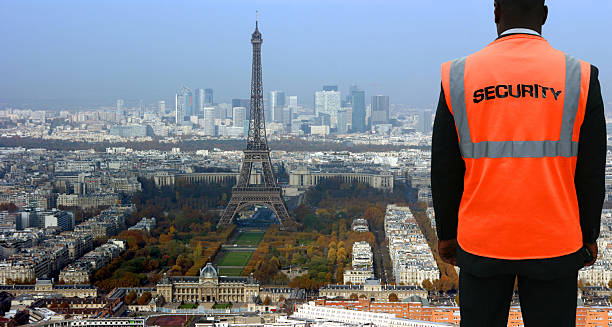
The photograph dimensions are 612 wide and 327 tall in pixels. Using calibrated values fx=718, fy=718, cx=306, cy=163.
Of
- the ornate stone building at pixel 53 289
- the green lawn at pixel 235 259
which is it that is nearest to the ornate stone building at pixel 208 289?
the ornate stone building at pixel 53 289

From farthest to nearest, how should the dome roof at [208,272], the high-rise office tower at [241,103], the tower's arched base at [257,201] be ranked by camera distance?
the high-rise office tower at [241,103]
the tower's arched base at [257,201]
the dome roof at [208,272]

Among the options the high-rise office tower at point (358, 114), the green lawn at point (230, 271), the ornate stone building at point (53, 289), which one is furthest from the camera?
the high-rise office tower at point (358, 114)

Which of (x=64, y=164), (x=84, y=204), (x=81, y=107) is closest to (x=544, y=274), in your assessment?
(x=84, y=204)

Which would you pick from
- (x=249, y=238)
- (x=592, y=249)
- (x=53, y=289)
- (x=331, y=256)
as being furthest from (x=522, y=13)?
(x=249, y=238)

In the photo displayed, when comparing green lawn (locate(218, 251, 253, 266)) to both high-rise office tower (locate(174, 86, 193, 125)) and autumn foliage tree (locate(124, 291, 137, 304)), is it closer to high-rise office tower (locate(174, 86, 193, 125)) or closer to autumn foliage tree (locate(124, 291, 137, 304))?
autumn foliage tree (locate(124, 291, 137, 304))

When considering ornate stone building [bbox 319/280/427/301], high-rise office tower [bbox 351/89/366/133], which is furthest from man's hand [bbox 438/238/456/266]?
high-rise office tower [bbox 351/89/366/133]

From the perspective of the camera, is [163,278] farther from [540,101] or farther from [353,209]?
[540,101]

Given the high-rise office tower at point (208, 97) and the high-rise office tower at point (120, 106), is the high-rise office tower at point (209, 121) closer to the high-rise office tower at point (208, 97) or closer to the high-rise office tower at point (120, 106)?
the high-rise office tower at point (208, 97)
